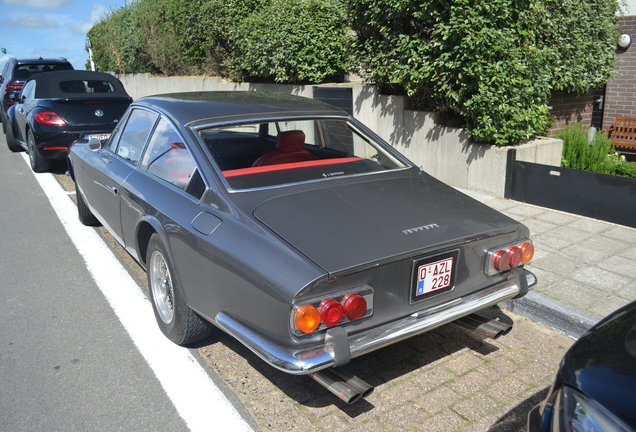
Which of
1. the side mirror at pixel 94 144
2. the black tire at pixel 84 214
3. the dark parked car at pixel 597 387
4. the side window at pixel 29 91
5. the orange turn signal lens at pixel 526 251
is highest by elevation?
the side window at pixel 29 91

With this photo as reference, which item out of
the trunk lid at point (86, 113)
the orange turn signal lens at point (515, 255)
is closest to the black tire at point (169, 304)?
the orange turn signal lens at point (515, 255)

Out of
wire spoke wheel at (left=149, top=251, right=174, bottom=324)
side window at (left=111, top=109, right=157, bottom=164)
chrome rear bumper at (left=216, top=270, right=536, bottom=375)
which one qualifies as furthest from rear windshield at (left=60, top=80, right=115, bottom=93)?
chrome rear bumper at (left=216, top=270, right=536, bottom=375)

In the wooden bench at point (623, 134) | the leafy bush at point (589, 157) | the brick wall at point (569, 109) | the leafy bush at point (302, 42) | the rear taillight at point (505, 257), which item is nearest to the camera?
the rear taillight at point (505, 257)

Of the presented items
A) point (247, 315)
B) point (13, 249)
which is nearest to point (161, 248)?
point (247, 315)

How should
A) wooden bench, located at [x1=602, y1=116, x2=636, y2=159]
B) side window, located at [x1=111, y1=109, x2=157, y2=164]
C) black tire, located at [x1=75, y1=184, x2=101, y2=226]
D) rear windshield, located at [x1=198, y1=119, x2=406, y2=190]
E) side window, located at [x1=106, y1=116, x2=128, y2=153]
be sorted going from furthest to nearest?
wooden bench, located at [x1=602, y1=116, x2=636, y2=159]
black tire, located at [x1=75, y1=184, x2=101, y2=226]
side window, located at [x1=106, y1=116, x2=128, y2=153]
side window, located at [x1=111, y1=109, x2=157, y2=164]
rear windshield, located at [x1=198, y1=119, x2=406, y2=190]

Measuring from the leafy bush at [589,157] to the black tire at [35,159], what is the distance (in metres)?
8.15

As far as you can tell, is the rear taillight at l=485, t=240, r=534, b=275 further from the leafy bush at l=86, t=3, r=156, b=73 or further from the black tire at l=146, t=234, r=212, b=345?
the leafy bush at l=86, t=3, r=156, b=73

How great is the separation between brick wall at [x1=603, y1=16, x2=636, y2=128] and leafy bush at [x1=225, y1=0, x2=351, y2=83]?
16.1ft

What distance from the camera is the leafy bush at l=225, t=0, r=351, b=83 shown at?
10.2 metres

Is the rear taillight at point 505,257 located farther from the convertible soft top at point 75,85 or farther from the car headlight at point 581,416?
the convertible soft top at point 75,85

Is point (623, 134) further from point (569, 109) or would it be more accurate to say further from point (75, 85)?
point (75, 85)

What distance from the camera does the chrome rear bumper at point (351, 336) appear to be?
8.76 feet

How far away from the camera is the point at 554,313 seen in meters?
4.02

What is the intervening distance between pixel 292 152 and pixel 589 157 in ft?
17.6
